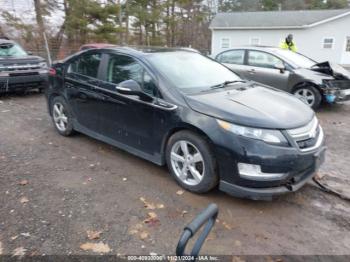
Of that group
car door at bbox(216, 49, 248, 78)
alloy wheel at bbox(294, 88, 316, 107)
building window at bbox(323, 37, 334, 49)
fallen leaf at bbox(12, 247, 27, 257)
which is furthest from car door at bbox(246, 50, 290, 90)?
building window at bbox(323, 37, 334, 49)

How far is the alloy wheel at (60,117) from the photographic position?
204 inches

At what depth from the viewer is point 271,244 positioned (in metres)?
2.75

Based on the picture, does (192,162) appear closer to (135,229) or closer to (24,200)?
(135,229)

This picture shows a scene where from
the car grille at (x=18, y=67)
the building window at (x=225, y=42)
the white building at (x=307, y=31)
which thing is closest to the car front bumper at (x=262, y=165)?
the car grille at (x=18, y=67)

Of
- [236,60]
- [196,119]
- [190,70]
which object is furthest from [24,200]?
[236,60]

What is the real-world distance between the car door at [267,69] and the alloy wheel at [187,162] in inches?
190

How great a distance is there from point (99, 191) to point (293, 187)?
213cm

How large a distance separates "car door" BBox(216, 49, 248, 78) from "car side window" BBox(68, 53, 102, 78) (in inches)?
177

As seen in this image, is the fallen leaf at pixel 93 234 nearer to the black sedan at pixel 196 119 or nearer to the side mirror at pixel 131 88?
the black sedan at pixel 196 119

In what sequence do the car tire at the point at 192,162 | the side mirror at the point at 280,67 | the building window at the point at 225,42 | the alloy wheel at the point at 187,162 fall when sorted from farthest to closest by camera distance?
1. the building window at the point at 225,42
2. the side mirror at the point at 280,67
3. the alloy wheel at the point at 187,162
4. the car tire at the point at 192,162

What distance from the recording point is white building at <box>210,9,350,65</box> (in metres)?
22.3

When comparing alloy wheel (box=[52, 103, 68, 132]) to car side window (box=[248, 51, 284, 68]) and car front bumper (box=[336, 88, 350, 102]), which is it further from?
car front bumper (box=[336, 88, 350, 102])

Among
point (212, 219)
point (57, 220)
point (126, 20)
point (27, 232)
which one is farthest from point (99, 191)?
point (126, 20)

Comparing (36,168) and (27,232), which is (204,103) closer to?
(27,232)
